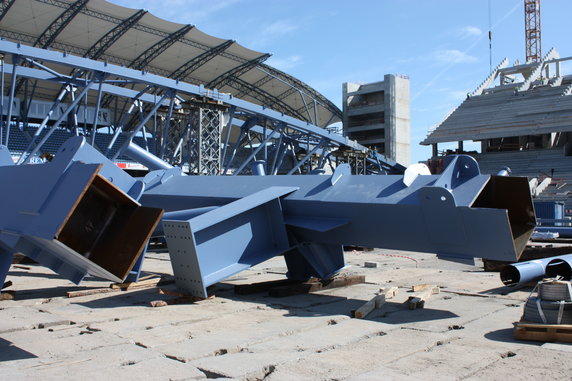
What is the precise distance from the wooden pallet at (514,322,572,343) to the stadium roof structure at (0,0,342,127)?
32.1 metres

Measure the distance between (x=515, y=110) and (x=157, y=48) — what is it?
90.1ft

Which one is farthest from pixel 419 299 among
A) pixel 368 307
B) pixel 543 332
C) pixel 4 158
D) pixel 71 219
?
pixel 4 158

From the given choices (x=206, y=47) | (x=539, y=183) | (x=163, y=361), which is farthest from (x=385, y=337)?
(x=206, y=47)

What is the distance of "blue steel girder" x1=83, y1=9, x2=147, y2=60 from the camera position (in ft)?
116

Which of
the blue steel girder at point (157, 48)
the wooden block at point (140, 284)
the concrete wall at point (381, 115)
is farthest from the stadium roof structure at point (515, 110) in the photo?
the wooden block at point (140, 284)

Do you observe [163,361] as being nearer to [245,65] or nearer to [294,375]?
[294,375]

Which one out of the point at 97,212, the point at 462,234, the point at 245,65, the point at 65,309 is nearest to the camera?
the point at 97,212

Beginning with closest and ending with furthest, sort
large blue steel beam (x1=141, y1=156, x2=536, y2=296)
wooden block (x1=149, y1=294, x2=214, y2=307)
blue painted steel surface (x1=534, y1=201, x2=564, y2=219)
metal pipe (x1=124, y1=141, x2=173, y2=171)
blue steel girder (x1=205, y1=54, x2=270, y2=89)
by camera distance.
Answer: large blue steel beam (x1=141, y1=156, x2=536, y2=296), wooden block (x1=149, y1=294, x2=214, y2=307), metal pipe (x1=124, y1=141, x2=173, y2=171), blue painted steel surface (x1=534, y1=201, x2=564, y2=219), blue steel girder (x1=205, y1=54, x2=270, y2=89)

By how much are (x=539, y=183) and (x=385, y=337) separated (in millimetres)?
30108

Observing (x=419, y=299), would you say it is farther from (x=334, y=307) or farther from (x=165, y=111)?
(x=165, y=111)

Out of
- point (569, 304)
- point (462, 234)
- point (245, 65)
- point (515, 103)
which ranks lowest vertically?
point (569, 304)

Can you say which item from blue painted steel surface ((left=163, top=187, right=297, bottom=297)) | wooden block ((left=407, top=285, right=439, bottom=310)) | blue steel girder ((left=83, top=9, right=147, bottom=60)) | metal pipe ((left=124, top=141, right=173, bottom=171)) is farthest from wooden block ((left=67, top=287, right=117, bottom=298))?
blue steel girder ((left=83, top=9, right=147, bottom=60))

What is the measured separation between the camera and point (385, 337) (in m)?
4.84

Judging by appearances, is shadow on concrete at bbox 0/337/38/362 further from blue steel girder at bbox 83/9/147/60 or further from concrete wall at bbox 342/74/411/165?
concrete wall at bbox 342/74/411/165
